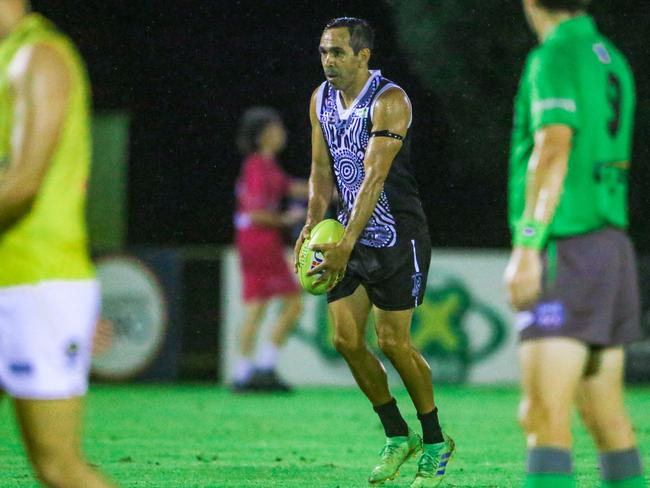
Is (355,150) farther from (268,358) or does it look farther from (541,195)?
(268,358)

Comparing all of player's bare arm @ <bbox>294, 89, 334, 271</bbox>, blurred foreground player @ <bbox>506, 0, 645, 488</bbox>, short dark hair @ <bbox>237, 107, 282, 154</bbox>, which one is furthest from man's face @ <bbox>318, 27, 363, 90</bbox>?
short dark hair @ <bbox>237, 107, 282, 154</bbox>

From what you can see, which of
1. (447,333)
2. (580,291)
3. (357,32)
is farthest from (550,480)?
(447,333)

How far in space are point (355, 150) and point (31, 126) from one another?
3.47m

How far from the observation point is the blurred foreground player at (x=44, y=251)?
12.6ft

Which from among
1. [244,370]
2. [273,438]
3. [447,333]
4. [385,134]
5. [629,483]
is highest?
[385,134]

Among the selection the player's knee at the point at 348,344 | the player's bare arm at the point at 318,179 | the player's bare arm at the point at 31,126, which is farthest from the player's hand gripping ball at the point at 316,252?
the player's bare arm at the point at 31,126

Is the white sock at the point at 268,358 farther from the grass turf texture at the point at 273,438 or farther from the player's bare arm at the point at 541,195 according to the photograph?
the player's bare arm at the point at 541,195

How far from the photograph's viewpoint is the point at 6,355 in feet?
12.9

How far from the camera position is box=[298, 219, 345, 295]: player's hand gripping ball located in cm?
701

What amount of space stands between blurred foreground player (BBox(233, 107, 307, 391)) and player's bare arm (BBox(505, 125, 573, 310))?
28.6 ft

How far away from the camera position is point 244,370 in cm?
1320

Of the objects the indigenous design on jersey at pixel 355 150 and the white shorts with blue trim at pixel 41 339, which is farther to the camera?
the indigenous design on jersey at pixel 355 150

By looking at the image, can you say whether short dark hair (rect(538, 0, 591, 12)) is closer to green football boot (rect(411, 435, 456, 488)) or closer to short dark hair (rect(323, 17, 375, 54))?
short dark hair (rect(323, 17, 375, 54))

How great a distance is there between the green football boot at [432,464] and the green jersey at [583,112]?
259 centimetres
